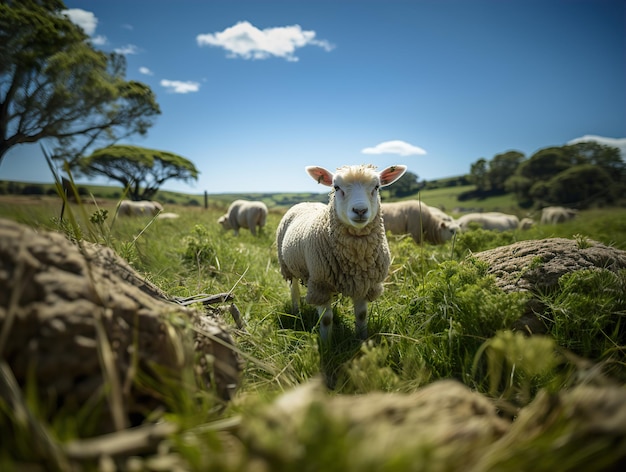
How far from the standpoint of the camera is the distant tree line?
30375 millimetres

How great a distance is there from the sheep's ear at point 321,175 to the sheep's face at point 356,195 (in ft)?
0.95

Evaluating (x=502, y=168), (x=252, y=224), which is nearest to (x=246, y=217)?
(x=252, y=224)

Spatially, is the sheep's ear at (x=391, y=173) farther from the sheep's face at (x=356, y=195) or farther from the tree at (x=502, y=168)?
the tree at (x=502, y=168)

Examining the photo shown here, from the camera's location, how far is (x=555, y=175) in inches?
1567

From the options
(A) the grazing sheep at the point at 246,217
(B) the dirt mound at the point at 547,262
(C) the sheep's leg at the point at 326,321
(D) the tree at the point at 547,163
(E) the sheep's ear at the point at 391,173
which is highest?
(D) the tree at the point at 547,163

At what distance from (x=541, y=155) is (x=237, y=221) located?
49.4 meters

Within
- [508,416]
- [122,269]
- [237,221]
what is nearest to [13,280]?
[122,269]

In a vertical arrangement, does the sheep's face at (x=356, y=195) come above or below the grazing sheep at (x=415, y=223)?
above

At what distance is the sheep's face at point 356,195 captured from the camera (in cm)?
275

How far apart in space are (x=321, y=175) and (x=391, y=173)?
822 mm

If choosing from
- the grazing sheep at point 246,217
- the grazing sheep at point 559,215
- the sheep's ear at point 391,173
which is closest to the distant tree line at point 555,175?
the grazing sheep at point 559,215

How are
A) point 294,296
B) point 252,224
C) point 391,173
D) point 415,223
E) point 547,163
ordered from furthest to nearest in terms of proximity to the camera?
point 547,163, point 252,224, point 415,223, point 294,296, point 391,173

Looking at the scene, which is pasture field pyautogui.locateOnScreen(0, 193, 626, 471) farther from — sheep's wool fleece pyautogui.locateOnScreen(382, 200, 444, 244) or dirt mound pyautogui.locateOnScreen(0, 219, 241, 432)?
sheep's wool fleece pyautogui.locateOnScreen(382, 200, 444, 244)

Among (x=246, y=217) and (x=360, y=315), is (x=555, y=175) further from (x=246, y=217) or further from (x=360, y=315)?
(x=360, y=315)
